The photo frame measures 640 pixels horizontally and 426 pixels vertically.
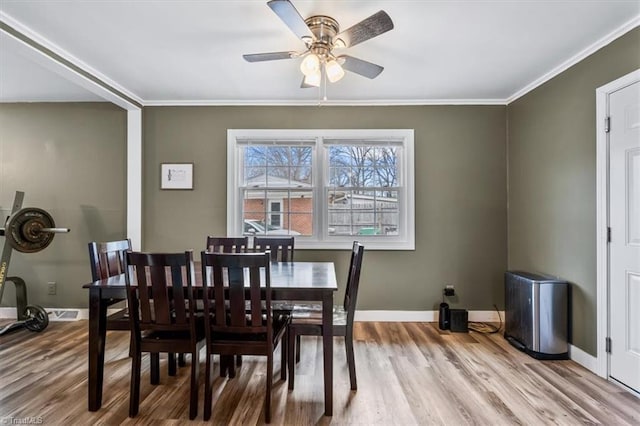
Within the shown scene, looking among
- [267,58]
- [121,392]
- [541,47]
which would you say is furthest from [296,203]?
[541,47]

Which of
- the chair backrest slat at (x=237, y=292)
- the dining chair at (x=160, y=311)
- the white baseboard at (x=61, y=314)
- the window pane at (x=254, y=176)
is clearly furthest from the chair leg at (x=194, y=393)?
the white baseboard at (x=61, y=314)

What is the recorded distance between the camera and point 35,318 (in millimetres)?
3396

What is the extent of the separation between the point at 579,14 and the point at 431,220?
216 cm

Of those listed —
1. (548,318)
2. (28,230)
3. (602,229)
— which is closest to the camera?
(602,229)

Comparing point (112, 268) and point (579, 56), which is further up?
point (579, 56)

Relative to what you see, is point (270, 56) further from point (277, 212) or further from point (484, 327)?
point (484, 327)

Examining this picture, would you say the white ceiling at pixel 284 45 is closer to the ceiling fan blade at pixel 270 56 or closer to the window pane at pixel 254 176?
the ceiling fan blade at pixel 270 56

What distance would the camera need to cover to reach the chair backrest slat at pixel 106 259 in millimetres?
2359

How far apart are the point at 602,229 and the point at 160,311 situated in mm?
3156

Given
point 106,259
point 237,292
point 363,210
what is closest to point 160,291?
point 237,292

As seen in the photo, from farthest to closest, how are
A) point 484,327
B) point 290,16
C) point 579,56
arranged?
point 484,327, point 579,56, point 290,16

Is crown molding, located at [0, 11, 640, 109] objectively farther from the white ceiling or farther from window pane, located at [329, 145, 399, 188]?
window pane, located at [329, 145, 399, 188]

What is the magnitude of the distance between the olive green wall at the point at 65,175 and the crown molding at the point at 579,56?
4.44m

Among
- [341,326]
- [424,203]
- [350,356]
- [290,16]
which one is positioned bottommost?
[350,356]
